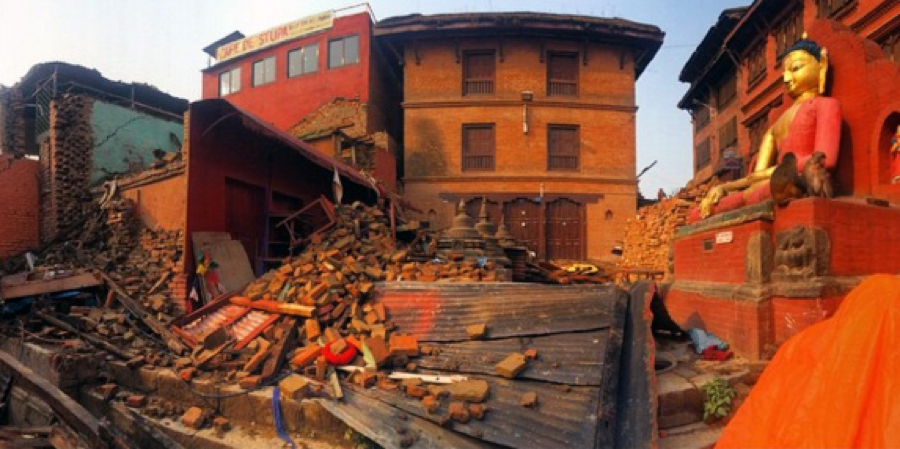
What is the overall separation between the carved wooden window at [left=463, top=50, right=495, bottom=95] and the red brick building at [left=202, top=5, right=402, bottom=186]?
152 inches

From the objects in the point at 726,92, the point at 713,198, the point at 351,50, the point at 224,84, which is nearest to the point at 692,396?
the point at 713,198

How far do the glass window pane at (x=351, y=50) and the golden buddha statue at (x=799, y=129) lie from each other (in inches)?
626

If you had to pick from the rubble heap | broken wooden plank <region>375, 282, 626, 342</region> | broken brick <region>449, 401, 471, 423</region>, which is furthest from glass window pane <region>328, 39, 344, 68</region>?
broken brick <region>449, 401, 471, 423</region>

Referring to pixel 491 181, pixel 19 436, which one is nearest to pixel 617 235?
pixel 491 181

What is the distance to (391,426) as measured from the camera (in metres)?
3.50

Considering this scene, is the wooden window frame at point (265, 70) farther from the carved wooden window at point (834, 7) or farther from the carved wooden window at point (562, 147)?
the carved wooden window at point (834, 7)

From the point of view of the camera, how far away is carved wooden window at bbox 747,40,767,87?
15841mm

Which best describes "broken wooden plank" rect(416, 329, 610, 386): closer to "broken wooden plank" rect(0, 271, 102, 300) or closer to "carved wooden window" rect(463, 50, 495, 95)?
"broken wooden plank" rect(0, 271, 102, 300)

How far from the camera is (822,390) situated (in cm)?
273

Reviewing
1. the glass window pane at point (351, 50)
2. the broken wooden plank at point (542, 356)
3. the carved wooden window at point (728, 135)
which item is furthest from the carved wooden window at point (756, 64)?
the broken wooden plank at point (542, 356)

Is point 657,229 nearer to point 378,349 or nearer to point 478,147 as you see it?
point 478,147

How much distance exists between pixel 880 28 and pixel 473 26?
11685 mm

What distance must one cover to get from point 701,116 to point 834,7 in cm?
1170

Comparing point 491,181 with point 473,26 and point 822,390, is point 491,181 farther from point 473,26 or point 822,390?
point 822,390
